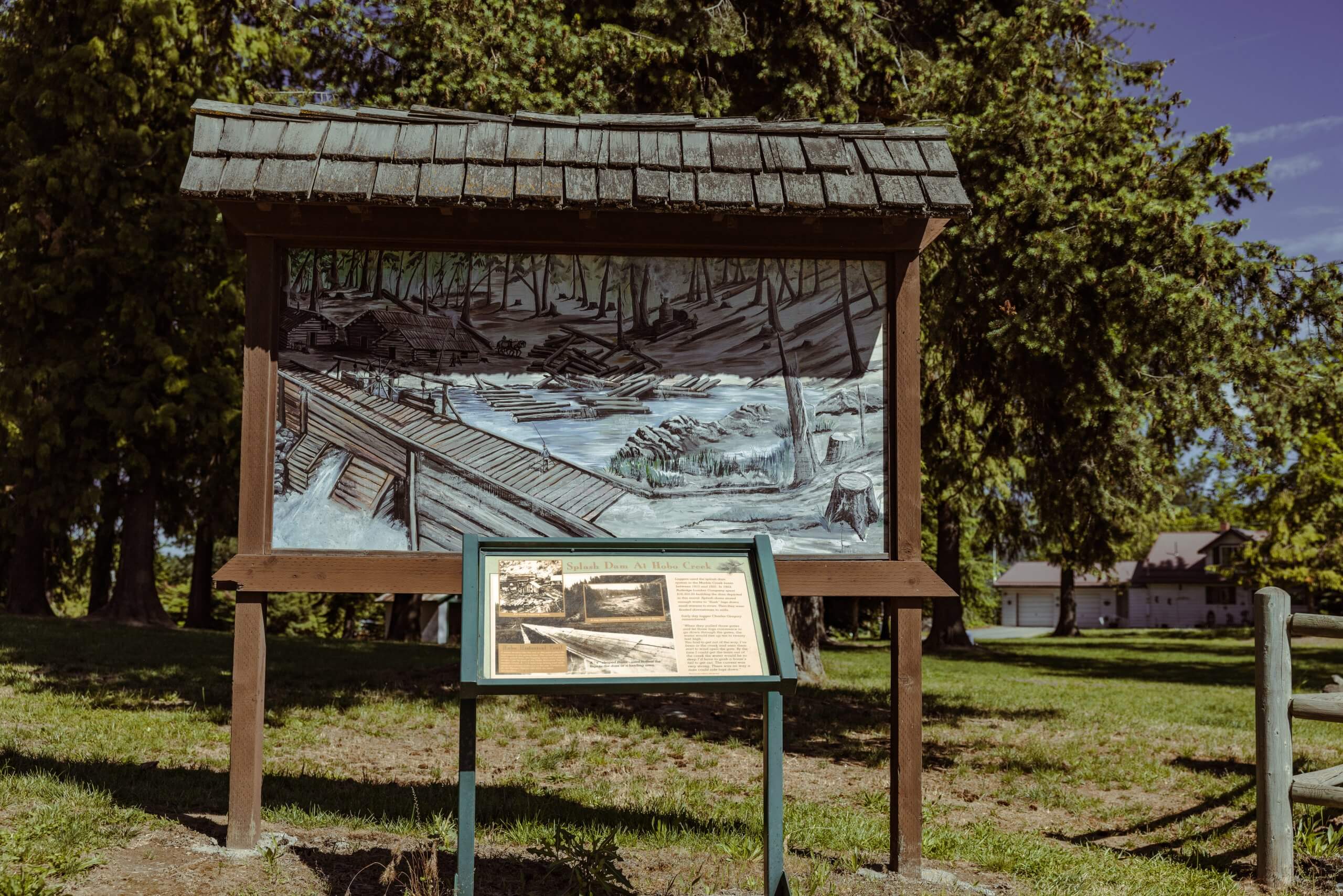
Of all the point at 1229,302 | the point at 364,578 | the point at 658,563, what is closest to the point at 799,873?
the point at 658,563

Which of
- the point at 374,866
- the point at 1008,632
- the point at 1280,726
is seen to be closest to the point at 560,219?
the point at 374,866

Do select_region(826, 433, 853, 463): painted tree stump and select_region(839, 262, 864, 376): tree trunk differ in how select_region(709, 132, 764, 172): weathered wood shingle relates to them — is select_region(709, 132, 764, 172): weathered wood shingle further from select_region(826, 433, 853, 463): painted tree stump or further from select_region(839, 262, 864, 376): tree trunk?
select_region(826, 433, 853, 463): painted tree stump

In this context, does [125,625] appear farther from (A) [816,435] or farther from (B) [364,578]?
(A) [816,435]

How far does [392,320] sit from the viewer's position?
598 cm

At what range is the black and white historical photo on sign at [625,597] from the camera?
473 cm

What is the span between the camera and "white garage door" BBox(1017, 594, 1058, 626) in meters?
76.1

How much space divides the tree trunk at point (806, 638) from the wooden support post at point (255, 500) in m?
10.3

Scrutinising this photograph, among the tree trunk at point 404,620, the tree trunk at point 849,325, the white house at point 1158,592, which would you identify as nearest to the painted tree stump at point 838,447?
the tree trunk at point 849,325

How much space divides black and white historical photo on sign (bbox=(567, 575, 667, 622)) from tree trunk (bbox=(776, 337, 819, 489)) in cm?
141

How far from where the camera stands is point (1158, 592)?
231ft

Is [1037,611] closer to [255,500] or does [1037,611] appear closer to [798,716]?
[798,716]

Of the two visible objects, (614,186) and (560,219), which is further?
(560,219)

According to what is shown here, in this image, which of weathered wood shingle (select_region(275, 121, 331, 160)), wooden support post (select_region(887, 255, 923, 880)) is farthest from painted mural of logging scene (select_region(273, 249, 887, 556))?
weathered wood shingle (select_region(275, 121, 331, 160))

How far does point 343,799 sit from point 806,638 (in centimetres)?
965
